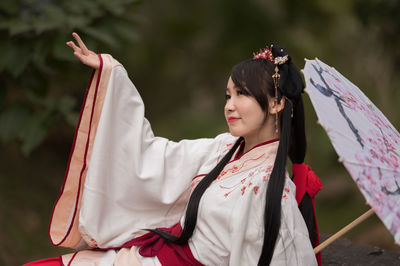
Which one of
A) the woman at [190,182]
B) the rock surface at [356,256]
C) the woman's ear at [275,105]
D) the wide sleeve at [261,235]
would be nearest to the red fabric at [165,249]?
the woman at [190,182]

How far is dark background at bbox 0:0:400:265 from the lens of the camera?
274 cm

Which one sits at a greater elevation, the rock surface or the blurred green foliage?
the blurred green foliage

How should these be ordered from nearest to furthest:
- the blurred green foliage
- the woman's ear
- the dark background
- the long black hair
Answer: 1. the long black hair
2. the woman's ear
3. the blurred green foliage
4. the dark background

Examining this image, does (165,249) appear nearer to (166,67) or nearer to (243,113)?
(243,113)

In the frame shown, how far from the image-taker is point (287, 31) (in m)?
4.84

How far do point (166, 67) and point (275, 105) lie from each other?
3.82 meters

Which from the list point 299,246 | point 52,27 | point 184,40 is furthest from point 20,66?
point 184,40

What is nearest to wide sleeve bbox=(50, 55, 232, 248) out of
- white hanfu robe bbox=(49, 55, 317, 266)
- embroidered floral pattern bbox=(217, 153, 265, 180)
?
white hanfu robe bbox=(49, 55, 317, 266)

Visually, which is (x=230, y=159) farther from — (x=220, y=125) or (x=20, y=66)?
(x=220, y=125)

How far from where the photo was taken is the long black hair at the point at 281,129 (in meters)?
1.47

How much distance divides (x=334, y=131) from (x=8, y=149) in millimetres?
3293

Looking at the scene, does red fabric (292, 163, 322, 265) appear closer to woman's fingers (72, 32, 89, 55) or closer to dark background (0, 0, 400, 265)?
woman's fingers (72, 32, 89, 55)

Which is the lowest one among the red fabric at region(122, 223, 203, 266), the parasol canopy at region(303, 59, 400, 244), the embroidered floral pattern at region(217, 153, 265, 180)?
the red fabric at region(122, 223, 203, 266)

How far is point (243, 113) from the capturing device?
5.26 feet
